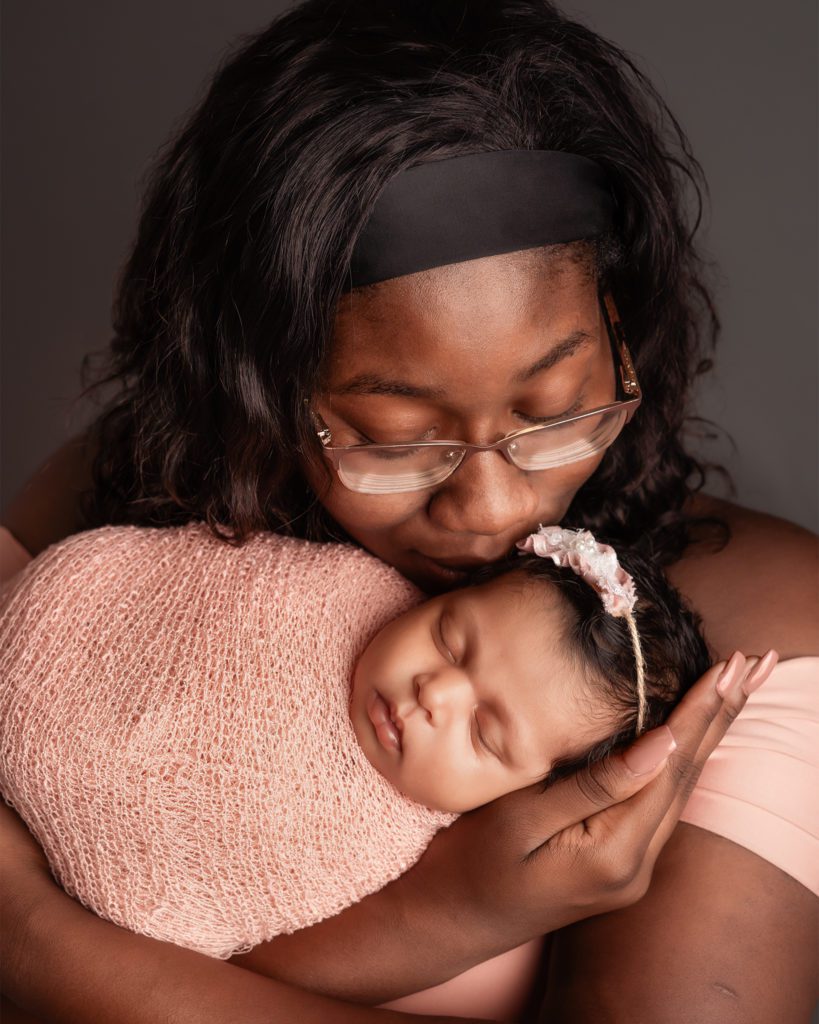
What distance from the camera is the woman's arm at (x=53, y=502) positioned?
202 cm

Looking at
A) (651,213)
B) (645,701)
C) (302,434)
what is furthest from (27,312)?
(645,701)

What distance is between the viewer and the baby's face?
149 cm

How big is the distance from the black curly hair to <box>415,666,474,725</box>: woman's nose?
1.23 feet

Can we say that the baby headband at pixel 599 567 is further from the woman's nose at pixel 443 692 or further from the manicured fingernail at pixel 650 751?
the woman's nose at pixel 443 692

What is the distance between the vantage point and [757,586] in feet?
5.45

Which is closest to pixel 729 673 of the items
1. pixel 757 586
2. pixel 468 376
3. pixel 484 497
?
pixel 757 586

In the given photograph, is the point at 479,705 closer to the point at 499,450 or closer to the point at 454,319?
the point at 499,450

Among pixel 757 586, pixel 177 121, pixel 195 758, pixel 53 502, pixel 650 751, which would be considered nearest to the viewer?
pixel 650 751

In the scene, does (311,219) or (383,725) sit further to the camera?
(383,725)

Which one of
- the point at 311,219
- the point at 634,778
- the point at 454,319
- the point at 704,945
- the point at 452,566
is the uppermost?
the point at 311,219

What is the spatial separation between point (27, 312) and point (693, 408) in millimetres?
1787

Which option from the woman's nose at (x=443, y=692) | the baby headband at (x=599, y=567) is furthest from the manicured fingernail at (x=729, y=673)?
the woman's nose at (x=443, y=692)

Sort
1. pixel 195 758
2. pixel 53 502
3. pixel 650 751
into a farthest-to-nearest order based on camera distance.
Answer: pixel 53 502, pixel 195 758, pixel 650 751

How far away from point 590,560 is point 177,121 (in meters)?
1.36
